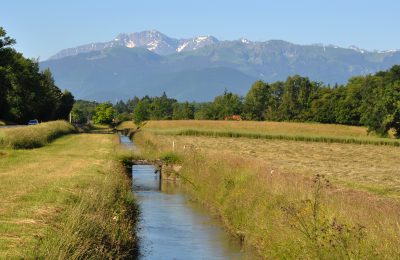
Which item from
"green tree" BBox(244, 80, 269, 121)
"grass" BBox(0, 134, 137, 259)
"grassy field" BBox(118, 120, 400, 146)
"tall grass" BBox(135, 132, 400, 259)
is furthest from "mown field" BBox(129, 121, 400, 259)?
"green tree" BBox(244, 80, 269, 121)

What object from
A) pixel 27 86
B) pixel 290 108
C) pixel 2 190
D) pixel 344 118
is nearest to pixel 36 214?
pixel 2 190

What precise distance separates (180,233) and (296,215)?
10072 millimetres

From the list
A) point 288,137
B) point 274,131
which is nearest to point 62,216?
point 288,137

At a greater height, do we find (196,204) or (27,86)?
(27,86)

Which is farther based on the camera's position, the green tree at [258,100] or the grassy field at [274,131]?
the green tree at [258,100]

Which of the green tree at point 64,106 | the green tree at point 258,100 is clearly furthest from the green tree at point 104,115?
the green tree at point 258,100

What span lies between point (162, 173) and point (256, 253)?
84.7 feet

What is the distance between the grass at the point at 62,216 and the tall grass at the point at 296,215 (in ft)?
12.9

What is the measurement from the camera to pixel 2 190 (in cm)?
2058

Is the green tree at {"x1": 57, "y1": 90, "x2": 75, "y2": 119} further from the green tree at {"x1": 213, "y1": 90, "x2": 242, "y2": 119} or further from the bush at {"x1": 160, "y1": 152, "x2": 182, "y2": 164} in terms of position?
the bush at {"x1": 160, "y1": 152, "x2": 182, "y2": 164}

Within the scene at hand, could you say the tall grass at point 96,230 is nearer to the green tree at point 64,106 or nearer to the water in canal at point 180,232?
the water in canal at point 180,232

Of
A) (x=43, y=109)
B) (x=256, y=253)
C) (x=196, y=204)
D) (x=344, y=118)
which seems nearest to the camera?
(x=256, y=253)

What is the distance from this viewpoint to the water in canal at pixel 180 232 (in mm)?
20594

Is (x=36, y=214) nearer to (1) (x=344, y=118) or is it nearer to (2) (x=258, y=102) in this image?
(1) (x=344, y=118)
